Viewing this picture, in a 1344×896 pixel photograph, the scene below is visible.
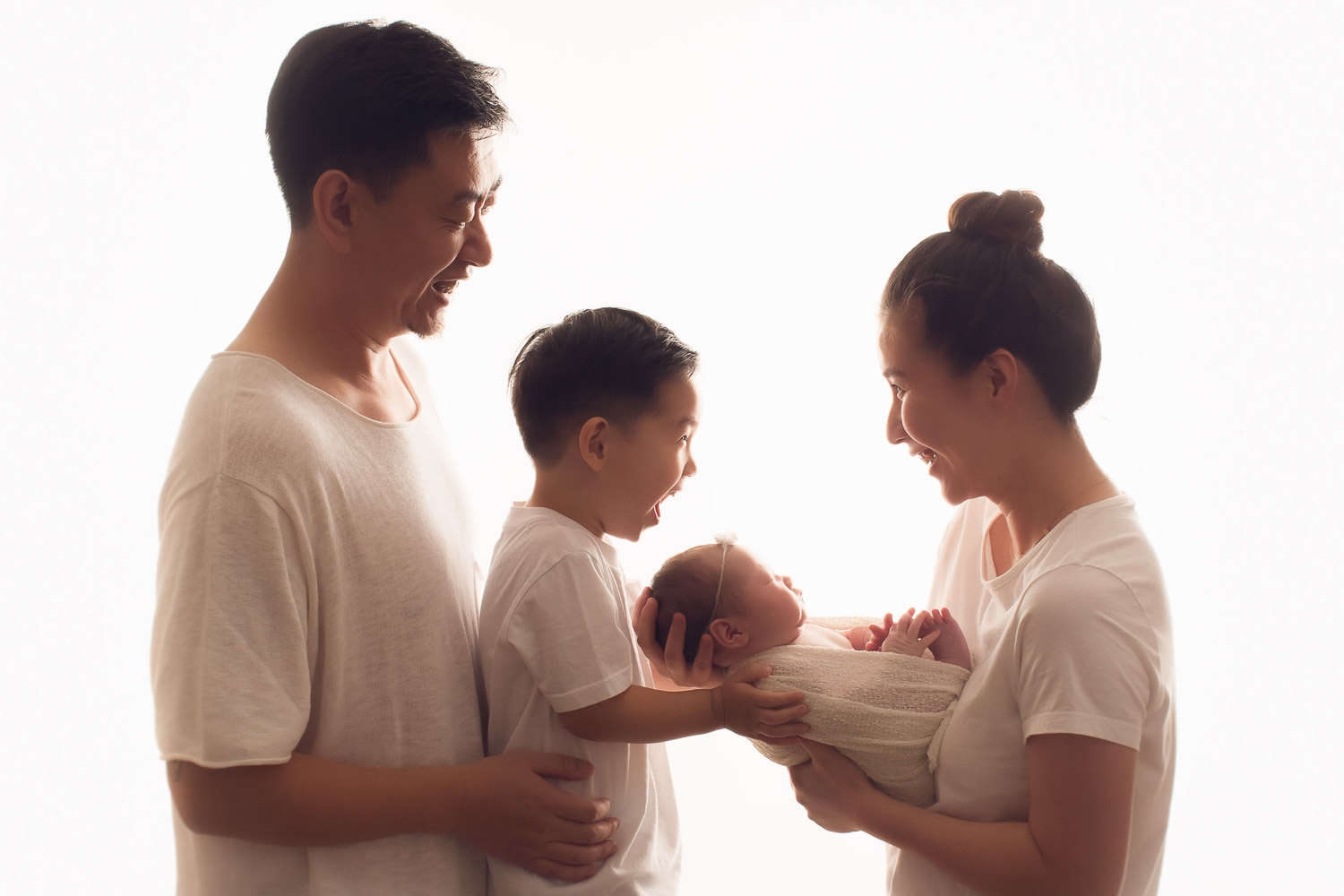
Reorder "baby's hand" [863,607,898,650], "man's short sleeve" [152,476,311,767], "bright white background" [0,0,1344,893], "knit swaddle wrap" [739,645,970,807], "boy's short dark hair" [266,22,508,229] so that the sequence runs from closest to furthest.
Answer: "man's short sleeve" [152,476,311,767] < "boy's short dark hair" [266,22,508,229] < "knit swaddle wrap" [739,645,970,807] < "baby's hand" [863,607,898,650] < "bright white background" [0,0,1344,893]

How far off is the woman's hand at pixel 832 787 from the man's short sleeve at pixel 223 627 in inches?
28.9

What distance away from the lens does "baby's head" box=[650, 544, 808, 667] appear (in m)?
1.50

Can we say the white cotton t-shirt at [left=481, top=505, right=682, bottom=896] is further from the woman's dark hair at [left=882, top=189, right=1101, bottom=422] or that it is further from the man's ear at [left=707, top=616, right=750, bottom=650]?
the woman's dark hair at [left=882, top=189, right=1101, bottom=422]

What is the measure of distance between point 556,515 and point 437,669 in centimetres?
28

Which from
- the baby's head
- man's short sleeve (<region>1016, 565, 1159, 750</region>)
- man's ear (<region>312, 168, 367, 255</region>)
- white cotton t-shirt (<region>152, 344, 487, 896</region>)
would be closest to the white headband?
the baby's head

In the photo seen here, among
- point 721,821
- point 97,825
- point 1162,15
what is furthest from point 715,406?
point 97,825

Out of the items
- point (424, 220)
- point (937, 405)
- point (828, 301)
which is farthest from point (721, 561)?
point (828, 301)

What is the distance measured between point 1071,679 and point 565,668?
64 cm

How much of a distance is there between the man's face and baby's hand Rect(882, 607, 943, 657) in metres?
0.85

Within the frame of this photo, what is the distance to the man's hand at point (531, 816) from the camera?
4.16ft

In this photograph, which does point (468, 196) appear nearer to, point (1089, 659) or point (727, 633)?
point (727, 633)

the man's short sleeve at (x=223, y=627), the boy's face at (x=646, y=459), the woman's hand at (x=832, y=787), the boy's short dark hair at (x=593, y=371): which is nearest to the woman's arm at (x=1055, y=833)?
the woman's hand at (x=832, y=787)

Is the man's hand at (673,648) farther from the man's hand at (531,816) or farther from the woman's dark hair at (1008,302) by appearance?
the woman's dark hair at (1008,302)

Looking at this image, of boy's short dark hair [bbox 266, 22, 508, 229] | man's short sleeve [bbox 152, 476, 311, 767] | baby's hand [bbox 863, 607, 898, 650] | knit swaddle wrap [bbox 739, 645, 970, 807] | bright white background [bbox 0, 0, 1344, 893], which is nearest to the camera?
man's short sleeve [bbox 152, 476, 311, 767]
